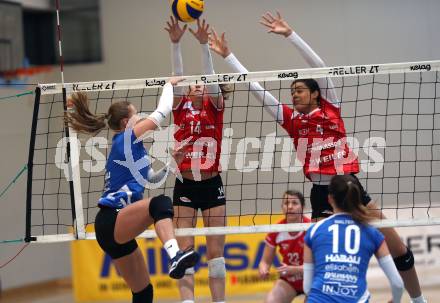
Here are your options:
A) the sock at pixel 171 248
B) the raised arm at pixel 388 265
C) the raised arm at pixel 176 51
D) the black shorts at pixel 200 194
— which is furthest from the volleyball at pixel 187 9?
the raised arm at pixel 388 265

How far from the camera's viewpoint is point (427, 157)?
37.0ft

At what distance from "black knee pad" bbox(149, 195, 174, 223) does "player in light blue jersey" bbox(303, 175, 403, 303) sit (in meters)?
1.02

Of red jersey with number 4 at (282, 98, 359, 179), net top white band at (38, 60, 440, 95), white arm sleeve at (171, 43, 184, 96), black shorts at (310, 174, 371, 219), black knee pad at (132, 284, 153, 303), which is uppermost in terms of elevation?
white arm sleeve at (171, 43, 184, 96)

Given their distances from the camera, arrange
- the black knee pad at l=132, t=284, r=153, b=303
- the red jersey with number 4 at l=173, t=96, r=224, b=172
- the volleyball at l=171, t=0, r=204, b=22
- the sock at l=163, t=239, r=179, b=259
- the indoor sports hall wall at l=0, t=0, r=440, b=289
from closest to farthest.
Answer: the sock at l=163, t=239, r=179, b=259 → the black knee pad at l=132, t=284, r=153, b=303 → the volleyball at l=171, t=0, r=204, b=22 → the red jersey with number 4 at l=173, t=96, r=224, b=172 → the indoor sports hall wall at l=0, t=0, r=440, b=289

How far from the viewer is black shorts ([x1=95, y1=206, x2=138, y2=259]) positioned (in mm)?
5852

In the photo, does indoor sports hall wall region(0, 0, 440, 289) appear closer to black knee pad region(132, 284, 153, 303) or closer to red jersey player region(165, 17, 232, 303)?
red jersey player region(165, 17, 232, 303)

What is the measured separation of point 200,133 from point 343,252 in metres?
1.92

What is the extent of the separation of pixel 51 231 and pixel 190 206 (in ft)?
21.7

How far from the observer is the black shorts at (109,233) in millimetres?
5852

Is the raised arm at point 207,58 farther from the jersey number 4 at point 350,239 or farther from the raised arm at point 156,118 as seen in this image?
the jersey number 4 at point 350,239

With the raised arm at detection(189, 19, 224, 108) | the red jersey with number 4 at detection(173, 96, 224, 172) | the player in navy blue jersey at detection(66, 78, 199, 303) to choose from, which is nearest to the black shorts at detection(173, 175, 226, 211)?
the red jersey with number 4 at detection(173, 96, 224, 172)

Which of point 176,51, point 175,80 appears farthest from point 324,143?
point 176,51

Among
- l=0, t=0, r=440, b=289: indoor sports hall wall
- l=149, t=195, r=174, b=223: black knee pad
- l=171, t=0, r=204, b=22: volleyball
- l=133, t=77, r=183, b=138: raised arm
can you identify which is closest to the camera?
l=149, t=195, r=174, b=223: black knee pad

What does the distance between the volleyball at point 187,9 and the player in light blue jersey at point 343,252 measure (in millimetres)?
1958
